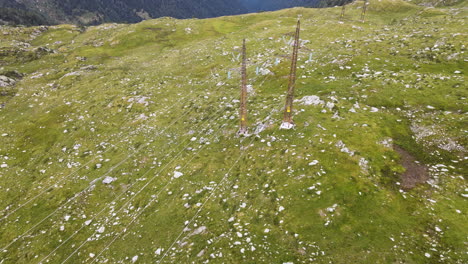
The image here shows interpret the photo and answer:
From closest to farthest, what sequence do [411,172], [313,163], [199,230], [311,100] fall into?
[199,230] < [411,172] < [313,163] < [311,100]

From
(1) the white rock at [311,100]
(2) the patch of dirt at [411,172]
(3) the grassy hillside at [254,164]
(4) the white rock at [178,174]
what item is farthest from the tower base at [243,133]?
(2) the patch of dirt at [411,172]

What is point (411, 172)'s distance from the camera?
669 inches

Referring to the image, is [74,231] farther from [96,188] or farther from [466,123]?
[466,123]

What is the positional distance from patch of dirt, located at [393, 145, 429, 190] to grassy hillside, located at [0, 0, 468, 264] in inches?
5.8

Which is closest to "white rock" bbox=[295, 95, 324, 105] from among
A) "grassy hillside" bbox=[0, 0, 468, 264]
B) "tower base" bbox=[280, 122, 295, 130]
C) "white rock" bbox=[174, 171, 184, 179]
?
"grassy hillside" bbox=[0, 0, 468, 264]

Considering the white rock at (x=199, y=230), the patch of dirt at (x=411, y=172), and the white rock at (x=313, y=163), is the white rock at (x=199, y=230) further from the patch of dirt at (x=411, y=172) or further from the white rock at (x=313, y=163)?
the patch of dirt at (x=411, y=172)

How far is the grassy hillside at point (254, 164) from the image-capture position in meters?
14.1

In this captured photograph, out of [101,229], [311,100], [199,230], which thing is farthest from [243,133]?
[101,229]

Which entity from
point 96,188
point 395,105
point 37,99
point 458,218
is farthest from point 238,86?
point 37,99

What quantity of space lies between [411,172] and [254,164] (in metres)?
11.2

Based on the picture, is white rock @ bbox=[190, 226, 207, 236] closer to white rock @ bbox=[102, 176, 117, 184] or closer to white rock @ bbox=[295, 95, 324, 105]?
white rock @ bbox=[102, 176, 117, 184]

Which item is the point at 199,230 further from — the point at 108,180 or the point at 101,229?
the point at 108,180

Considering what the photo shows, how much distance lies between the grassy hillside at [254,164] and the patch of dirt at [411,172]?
15 cm

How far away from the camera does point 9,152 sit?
3139cm
